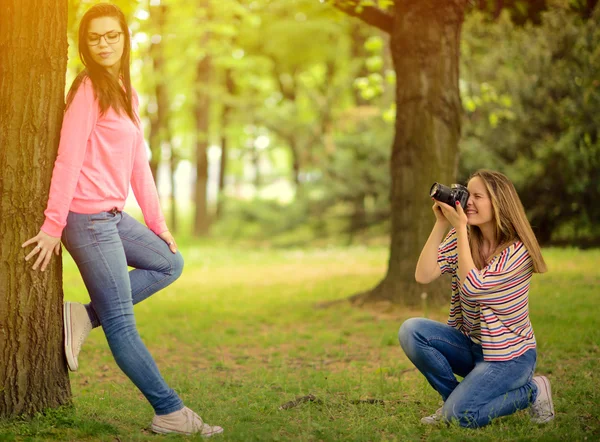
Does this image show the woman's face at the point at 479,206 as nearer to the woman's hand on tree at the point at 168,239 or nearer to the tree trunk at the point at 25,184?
the woman's hand on tree at the point at 168,239

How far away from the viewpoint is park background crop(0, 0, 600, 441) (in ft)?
15.7

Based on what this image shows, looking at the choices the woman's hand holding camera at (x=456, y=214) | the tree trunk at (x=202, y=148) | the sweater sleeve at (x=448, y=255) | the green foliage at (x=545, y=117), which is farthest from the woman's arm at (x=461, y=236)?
the tree trunk at (x=202, y=148)

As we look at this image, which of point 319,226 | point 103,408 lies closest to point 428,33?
point 103,408

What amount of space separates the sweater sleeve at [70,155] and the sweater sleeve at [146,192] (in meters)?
0.40

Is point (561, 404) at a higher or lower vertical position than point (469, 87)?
lower

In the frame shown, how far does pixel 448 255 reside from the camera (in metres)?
4.47

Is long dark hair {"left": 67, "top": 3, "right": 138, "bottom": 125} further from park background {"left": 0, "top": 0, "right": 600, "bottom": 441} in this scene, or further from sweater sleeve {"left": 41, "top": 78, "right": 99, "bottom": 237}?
park background {"left": 0, "top": 0, "right": 600, "bottom": 441}

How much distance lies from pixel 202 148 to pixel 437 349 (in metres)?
18.2

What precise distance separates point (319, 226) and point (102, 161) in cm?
1457

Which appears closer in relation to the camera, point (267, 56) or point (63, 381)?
point (63, 381)

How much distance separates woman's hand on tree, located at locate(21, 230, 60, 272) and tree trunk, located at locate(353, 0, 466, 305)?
17.3 feet

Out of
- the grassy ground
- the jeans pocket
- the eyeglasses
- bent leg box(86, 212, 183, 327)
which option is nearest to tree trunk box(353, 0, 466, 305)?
the grassy ground

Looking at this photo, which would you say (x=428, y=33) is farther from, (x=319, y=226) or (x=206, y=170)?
(x=206, y=170)

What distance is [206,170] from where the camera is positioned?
22125 mm
